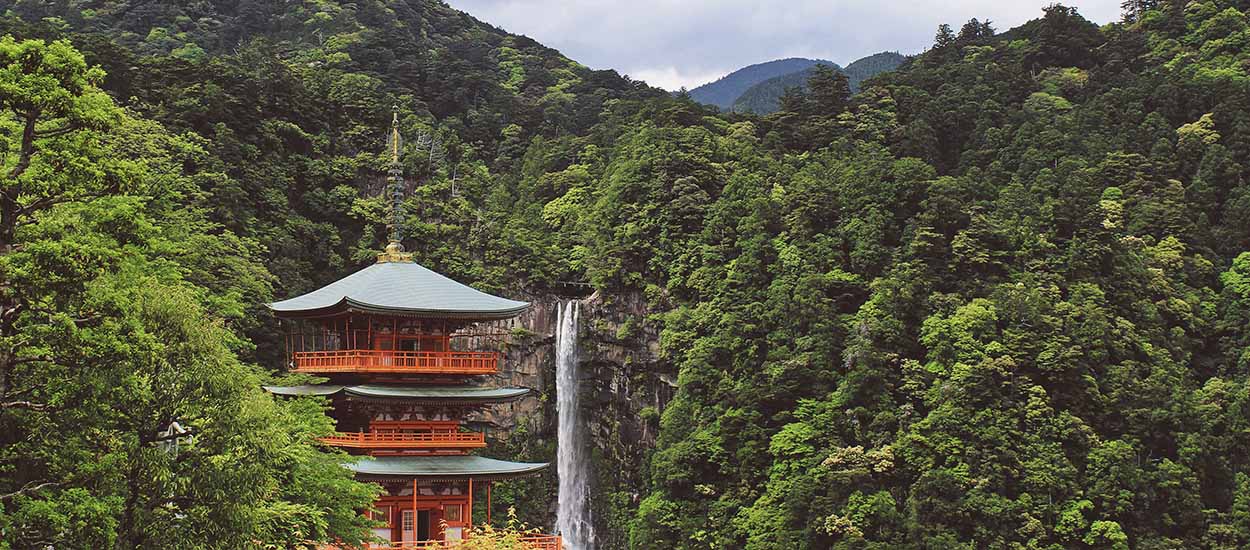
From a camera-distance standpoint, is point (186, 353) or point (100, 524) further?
point (186, 353)

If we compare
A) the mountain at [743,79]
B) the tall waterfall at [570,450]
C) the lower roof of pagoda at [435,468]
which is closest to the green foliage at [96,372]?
the lower roof of pagoda at [435,468]

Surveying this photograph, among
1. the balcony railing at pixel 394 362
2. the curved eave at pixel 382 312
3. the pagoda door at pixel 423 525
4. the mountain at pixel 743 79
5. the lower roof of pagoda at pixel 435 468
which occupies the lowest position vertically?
the pagoda door at pixel 423 525

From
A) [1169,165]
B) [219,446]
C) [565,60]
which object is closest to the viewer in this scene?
[219,446]

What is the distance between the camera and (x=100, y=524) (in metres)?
15.5

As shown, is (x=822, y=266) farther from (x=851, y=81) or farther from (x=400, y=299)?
(x=851, y=81)

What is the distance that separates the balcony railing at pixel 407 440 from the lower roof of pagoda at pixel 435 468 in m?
0.29

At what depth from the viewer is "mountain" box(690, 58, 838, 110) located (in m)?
150

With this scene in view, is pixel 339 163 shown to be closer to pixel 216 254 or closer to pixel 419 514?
pixel 216 254

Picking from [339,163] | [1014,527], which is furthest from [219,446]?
[339,163]

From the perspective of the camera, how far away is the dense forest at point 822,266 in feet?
114

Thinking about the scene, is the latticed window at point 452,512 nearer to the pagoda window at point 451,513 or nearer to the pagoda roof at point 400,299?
the pagoda window at point 451,513

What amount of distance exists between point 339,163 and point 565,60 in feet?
94.0

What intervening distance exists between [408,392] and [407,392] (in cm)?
4

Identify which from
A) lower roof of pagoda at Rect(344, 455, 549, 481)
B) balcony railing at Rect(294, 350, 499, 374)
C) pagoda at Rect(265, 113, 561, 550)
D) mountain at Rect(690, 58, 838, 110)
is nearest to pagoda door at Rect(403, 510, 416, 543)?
pagoda at Rect(265, 113, 561, 550)
